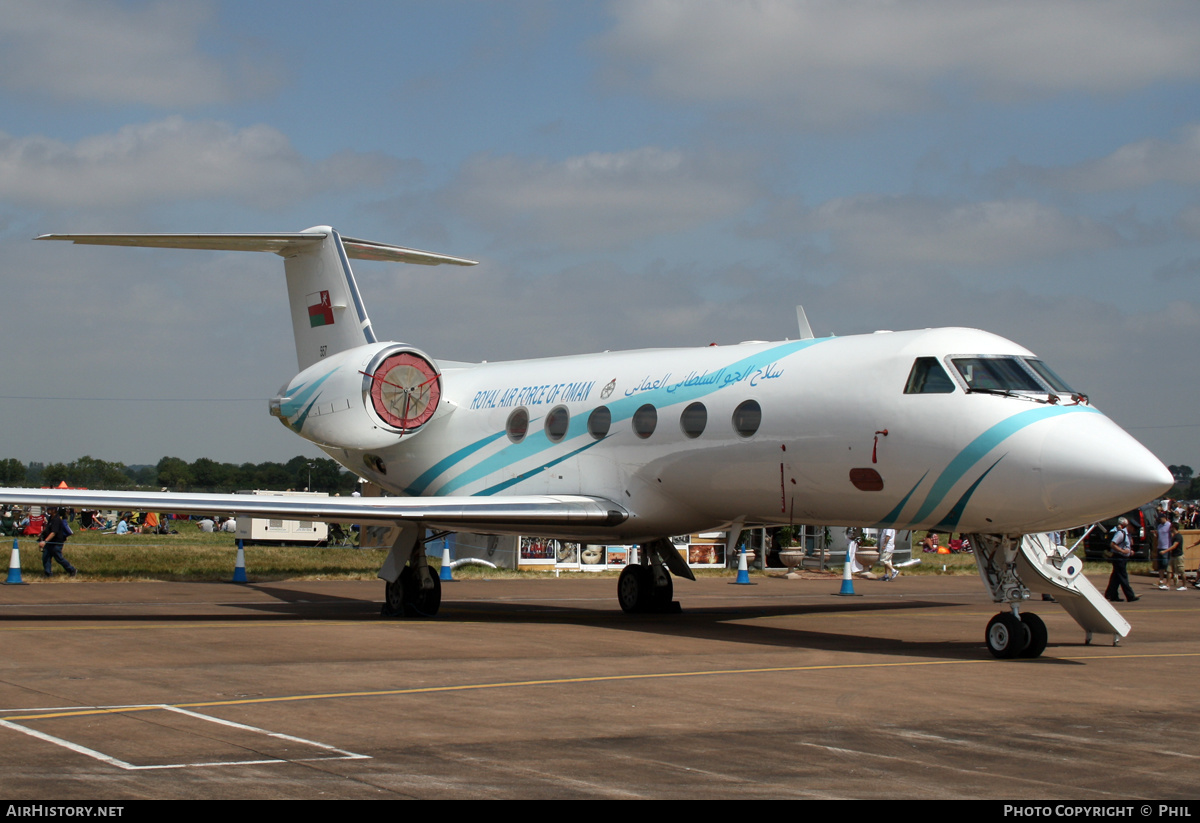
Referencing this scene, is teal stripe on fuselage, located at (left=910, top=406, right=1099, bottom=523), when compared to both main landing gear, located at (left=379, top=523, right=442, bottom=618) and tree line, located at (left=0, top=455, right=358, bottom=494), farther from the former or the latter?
tree line, located at (left=0, top=455, right=358, bottom=494)

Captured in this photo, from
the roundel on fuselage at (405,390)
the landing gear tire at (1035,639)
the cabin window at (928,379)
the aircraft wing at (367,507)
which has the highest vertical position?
the roundel on fuselage at (405,390)

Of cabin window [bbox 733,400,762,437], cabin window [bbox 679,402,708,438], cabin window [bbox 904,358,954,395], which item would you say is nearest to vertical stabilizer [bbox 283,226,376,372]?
cabin window [bbox 679,402,708,438]

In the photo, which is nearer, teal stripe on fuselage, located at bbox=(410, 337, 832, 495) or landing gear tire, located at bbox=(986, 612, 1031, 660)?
landing gear tire, located at bbox=(986, 612, 1031, 660)

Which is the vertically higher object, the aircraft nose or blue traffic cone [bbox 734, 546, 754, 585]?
the aircraft nose

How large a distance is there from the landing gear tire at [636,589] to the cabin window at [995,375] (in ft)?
21.9

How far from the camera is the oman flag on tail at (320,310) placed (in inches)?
815

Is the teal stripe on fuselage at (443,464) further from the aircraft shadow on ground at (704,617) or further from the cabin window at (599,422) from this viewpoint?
the cabin window at (599,422)

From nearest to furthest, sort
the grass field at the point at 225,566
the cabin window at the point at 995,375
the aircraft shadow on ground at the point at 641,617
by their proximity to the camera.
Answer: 1. the cabin window at the point at 995,375
2. the aircraft shadow on ground at the point at 641,617
3. the grass field at the point at 225,566

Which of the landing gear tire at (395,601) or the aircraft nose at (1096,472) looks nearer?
the aircraft nose at (1096,472)

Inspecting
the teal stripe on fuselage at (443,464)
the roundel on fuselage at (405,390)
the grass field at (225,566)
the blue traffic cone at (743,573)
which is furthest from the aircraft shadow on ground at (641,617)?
the blue traffic cone at (743,573)

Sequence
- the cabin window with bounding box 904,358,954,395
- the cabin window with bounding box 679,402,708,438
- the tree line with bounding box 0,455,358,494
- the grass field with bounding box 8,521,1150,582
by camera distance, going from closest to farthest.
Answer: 1. the cabin window with bounding box 904,358,954,395
2. the cabin window with bounding box 679,402,708,438
3. the grass field with bounding box 8,521,1150,582
4. the tree line with bounding box 0,455,358,494

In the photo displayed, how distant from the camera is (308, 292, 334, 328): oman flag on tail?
20.7m

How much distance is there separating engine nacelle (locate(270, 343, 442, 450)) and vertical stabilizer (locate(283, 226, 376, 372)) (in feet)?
2.72

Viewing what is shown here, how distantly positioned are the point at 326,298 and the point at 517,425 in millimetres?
4517
